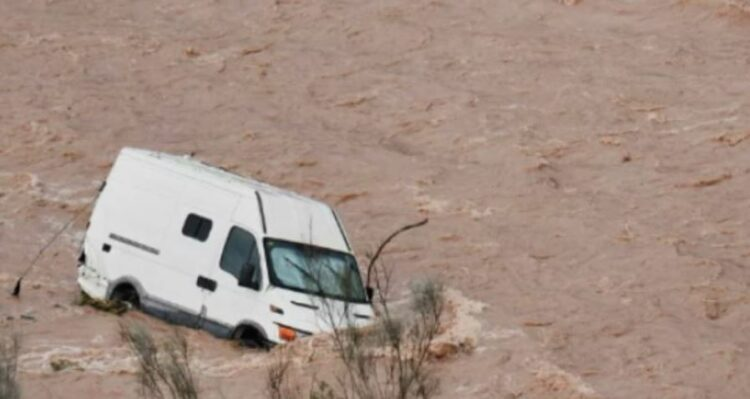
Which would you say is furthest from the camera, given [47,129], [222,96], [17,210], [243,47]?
[243,47]

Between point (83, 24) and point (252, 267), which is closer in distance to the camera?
point (252, 267)

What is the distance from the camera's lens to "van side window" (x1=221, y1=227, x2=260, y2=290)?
65.9 feet

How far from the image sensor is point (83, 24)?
1364 inches

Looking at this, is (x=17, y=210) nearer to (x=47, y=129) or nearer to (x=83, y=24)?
(x=47, y=129)

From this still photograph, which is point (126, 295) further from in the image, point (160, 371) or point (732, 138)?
point (732, 138)

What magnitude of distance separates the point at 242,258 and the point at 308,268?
2.47 ft

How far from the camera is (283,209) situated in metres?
20.9

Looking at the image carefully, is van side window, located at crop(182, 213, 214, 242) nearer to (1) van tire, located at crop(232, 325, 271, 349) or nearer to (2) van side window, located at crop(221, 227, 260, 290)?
(2) van side window, located at crop(221, 227, 260, 290)

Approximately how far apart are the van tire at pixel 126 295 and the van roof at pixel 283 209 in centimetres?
127

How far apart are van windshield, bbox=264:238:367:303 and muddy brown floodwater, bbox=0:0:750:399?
911 mm

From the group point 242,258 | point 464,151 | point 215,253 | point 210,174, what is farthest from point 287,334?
point 464,151

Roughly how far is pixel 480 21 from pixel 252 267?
48.6ft

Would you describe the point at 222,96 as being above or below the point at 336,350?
below

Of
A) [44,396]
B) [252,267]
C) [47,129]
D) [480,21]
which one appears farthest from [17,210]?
[480,21]
